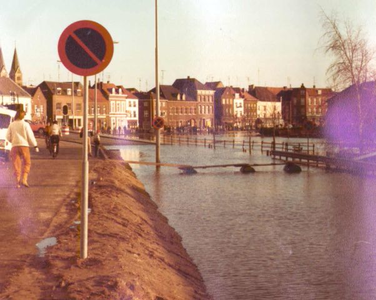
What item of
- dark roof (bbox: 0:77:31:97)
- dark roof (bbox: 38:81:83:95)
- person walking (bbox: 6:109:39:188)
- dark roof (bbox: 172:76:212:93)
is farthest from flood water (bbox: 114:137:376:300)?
dark roof (bbox: 172:76:212:93)

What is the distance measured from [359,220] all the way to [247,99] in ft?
538

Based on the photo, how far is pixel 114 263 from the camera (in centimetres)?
817

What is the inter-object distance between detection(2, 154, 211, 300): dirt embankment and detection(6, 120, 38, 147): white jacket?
7.56 feet

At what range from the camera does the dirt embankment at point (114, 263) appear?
6.89 metres

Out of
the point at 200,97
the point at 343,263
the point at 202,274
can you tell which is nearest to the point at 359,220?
the point at 343,263

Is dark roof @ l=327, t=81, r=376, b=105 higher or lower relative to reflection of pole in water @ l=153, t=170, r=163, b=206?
higher

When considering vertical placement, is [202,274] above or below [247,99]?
below

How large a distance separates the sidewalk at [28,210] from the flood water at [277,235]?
276 centimetres

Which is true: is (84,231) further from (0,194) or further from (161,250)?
(0,194)

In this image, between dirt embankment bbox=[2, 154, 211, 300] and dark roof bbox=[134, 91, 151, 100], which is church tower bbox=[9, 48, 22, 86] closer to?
dark roof bbox=[134, 91, 151, 100]

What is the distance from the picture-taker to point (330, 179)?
31.5m

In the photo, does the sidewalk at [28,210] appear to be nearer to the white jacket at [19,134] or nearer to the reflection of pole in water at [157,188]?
the white jacket at [19,134]

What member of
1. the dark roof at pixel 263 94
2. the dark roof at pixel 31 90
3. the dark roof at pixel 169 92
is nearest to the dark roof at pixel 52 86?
the dark roof at pixel 31 90

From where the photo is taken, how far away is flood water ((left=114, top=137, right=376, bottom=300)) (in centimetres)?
1070
